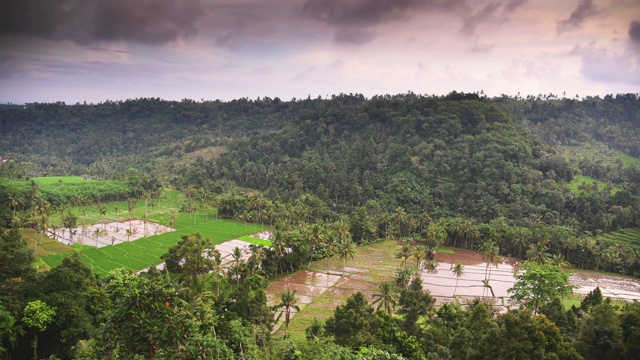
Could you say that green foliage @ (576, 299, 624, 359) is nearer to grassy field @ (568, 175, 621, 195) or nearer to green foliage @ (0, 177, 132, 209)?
grassy field @ (568, 175, 621, 195)

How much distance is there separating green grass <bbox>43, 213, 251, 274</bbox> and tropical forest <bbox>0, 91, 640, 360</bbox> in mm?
450

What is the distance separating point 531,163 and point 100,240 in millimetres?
81984

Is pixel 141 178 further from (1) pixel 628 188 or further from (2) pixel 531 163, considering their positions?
(1) pixel 628 188

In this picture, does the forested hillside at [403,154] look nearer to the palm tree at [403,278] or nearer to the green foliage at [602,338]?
the palm tree at [403,278]

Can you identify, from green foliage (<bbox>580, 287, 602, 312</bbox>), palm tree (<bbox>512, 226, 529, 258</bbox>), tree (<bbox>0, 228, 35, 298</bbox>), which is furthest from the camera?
palm tree (<bbox>512, 226, 529, 258</bbox>)

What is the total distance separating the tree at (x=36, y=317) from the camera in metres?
24.7

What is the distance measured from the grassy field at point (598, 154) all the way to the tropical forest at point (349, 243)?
87cm

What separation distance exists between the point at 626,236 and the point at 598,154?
56.6m

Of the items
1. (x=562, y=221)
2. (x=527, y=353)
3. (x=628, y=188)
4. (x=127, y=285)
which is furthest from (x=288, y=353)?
(x=628, y=188)

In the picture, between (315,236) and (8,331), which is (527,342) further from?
(315,236)

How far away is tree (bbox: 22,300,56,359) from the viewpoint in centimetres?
2468

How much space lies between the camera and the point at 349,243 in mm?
54562

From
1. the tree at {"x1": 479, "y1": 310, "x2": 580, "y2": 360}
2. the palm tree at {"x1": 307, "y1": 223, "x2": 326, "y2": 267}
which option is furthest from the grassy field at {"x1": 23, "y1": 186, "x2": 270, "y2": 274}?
the tree at {"x1": 479, "y1": 310, "x2": 580, "y2": 360}

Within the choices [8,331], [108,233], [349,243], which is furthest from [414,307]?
[108,233]
